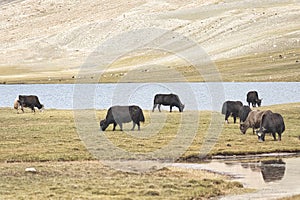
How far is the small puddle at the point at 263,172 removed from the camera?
69.4 ft

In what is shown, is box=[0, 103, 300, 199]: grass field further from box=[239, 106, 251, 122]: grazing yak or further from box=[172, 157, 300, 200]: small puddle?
box=[172, 157, 300, 200]: small puddle

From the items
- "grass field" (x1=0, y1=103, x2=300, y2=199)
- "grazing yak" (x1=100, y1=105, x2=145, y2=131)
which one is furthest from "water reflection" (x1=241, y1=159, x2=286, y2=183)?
"grazing yak" (x1=100, y1=105, x2=145, y2=131)

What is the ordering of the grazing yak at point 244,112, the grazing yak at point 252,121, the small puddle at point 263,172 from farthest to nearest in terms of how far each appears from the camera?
the grazing yak at point 244,112
the grazing yak at point 252,121
the small puddle at point 263,172

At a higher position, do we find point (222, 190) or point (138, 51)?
point (138, 51)

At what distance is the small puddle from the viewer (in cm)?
2114

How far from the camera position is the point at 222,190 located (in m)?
21.5

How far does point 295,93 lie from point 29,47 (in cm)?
12038

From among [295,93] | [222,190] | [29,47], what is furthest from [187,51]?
[222,190]

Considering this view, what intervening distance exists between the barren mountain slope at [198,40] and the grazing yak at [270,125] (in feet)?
199

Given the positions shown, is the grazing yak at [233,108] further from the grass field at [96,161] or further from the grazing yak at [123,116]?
the grazing yak at [123,116]

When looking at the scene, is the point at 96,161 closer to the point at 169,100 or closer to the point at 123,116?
the point at 123,116

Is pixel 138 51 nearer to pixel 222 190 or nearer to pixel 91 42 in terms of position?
pixel 91 42

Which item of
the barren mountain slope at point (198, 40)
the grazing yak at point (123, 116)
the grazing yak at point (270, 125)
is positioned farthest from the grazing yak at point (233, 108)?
the barren mountain slope at point (198, 40)

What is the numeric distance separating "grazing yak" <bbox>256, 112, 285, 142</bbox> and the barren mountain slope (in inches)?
2394
